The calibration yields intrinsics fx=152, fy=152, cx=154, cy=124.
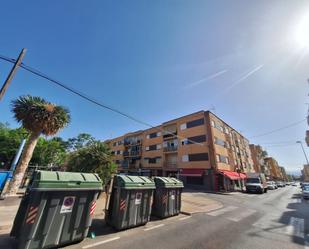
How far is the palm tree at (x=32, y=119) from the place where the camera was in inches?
387

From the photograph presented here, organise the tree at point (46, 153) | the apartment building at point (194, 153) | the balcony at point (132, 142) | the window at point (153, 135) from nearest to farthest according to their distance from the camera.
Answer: the apartment building at point (194, 153)
the tree at point (46, 153)
the window at point (153, 135)
the balcony at point (132, 142)

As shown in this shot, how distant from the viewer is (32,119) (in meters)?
10.1

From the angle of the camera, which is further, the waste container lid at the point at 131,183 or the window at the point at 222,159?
the window at the point at 222,159

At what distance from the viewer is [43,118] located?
10.3m

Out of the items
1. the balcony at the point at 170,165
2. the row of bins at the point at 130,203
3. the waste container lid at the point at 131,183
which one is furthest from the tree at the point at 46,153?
the waste container lid at the point at 131,183

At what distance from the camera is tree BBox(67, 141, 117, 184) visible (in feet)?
36.1

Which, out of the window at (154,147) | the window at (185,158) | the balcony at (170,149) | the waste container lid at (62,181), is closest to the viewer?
the waste container lid at (62,181)

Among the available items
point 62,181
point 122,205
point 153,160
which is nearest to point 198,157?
point 153,160

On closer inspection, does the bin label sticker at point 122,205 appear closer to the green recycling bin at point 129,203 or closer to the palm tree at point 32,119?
the green recycling bin at point 129,203

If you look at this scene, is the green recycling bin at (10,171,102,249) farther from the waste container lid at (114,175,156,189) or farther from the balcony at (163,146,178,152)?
the balcony at (163,146,178,152)

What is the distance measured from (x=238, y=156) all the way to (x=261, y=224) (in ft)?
104

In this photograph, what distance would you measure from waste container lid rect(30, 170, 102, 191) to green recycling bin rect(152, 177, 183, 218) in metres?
3.24

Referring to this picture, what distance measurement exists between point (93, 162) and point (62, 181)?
24.8 ft

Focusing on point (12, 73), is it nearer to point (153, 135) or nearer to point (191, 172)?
point (191, 172)
